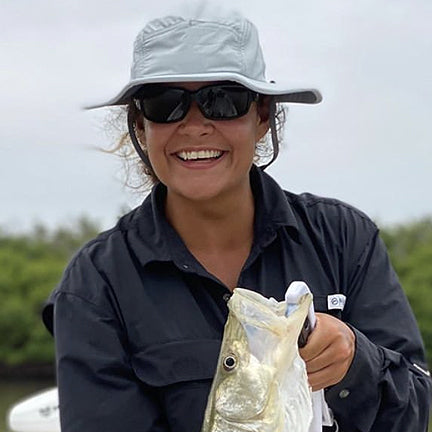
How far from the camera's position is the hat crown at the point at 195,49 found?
136 inches

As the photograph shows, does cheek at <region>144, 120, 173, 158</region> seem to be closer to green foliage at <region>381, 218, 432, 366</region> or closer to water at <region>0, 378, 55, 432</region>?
water at <region>0, 378, 55, 432</region>

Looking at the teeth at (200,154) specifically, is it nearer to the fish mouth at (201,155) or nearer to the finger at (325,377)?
the fish mouth at (201,155)

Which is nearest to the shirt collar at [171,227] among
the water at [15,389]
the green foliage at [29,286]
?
the water at [15,389]

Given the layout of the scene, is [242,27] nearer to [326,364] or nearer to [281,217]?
[281,217]

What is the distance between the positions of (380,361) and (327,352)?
37 centimetres

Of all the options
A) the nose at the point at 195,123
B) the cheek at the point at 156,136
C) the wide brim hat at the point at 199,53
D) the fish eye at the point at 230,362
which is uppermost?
the wide brim hat at the point at 199,53

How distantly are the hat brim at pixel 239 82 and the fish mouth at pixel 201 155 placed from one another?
234 millimetres

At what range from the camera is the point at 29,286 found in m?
46.7

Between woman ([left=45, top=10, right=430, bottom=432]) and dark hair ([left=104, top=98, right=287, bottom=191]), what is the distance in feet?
0.37

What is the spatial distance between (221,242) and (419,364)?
790 millimetres

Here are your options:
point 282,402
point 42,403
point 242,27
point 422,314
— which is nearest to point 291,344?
point 282,402

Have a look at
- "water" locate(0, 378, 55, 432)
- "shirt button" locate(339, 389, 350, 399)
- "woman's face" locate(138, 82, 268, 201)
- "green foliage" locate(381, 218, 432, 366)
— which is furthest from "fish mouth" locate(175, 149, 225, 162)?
"green foliage" locate(381, 218, 432, 366)

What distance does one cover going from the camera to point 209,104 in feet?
11.4

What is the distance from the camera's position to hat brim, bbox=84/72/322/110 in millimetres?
3418
